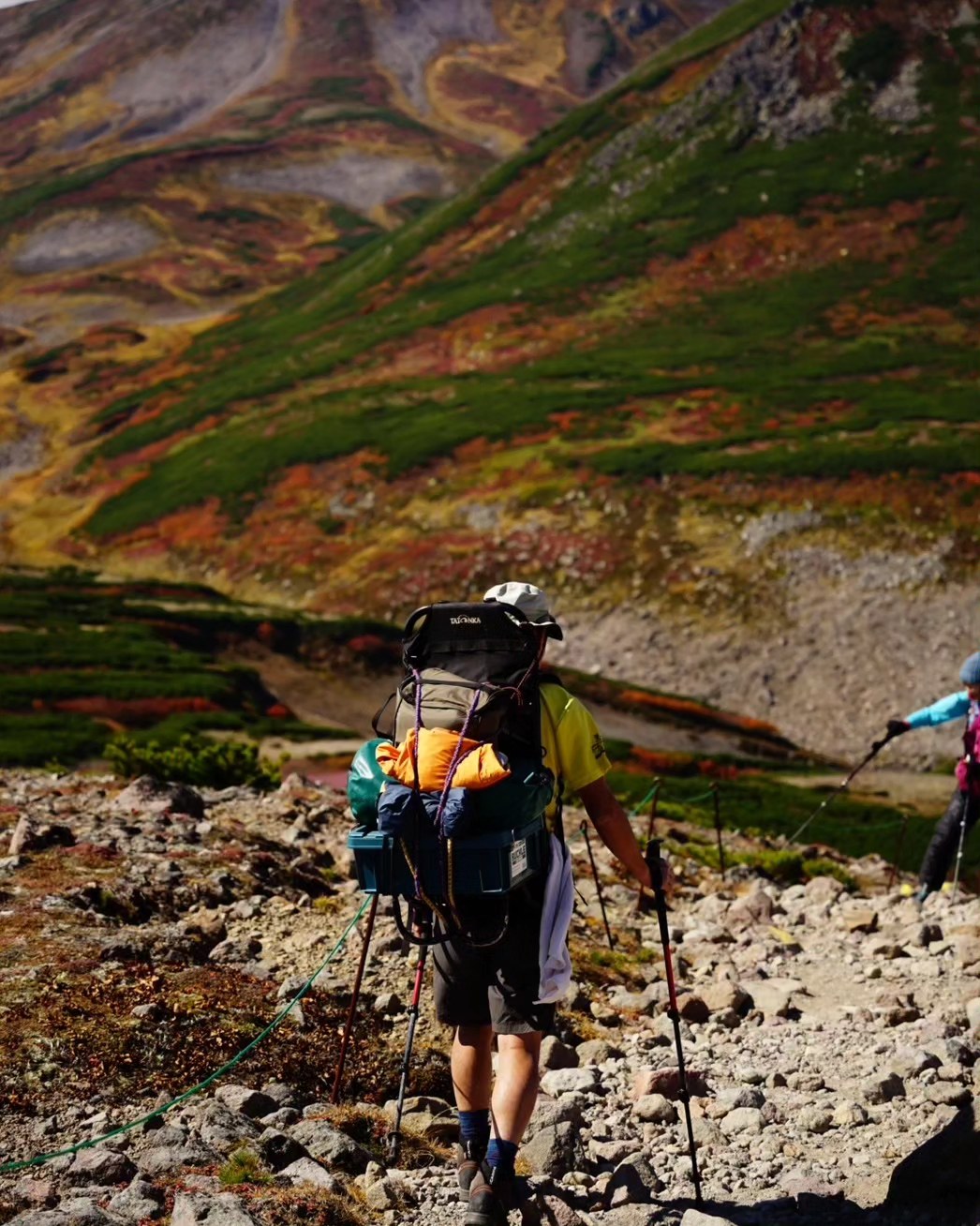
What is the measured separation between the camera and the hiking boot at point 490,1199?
22.4 ft

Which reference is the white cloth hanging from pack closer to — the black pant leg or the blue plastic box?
the blue plastic box

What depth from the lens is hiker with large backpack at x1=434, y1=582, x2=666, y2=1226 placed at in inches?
284

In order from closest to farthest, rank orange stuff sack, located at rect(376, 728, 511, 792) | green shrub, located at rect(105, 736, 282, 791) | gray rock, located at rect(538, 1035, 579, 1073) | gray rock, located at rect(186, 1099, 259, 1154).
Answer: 1. orange stuff sack, located at rect(376, 728, 511, 792)
2. gray rock, located at rect(186, 1099, 259, 1154)
3. gray rock, located at rect(538, 1035, 579, 1073)
4. green shrub, located at rect(105, 736, 282, 791)

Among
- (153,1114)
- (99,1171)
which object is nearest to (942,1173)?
(153,1114)

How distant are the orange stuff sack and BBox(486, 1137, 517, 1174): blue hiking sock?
206 cm

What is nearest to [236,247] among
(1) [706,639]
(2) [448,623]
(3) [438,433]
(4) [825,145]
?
(4) [825,145]

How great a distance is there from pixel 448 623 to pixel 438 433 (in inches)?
3380

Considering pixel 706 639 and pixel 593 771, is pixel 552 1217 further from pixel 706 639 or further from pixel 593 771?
pixel 706 639

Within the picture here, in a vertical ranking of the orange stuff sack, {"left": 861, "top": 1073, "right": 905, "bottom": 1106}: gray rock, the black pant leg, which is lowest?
the black pant leg

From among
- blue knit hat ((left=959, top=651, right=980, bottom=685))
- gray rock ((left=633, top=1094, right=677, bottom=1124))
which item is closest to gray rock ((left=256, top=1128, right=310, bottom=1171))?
gray rock ((left=633, top=1094, right=677, bottom=1124))

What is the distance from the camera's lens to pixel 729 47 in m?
143

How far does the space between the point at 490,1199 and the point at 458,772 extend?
2.36 metres

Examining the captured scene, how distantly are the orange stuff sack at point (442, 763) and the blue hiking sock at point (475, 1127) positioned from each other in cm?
213

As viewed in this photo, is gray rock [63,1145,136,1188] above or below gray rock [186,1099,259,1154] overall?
above
